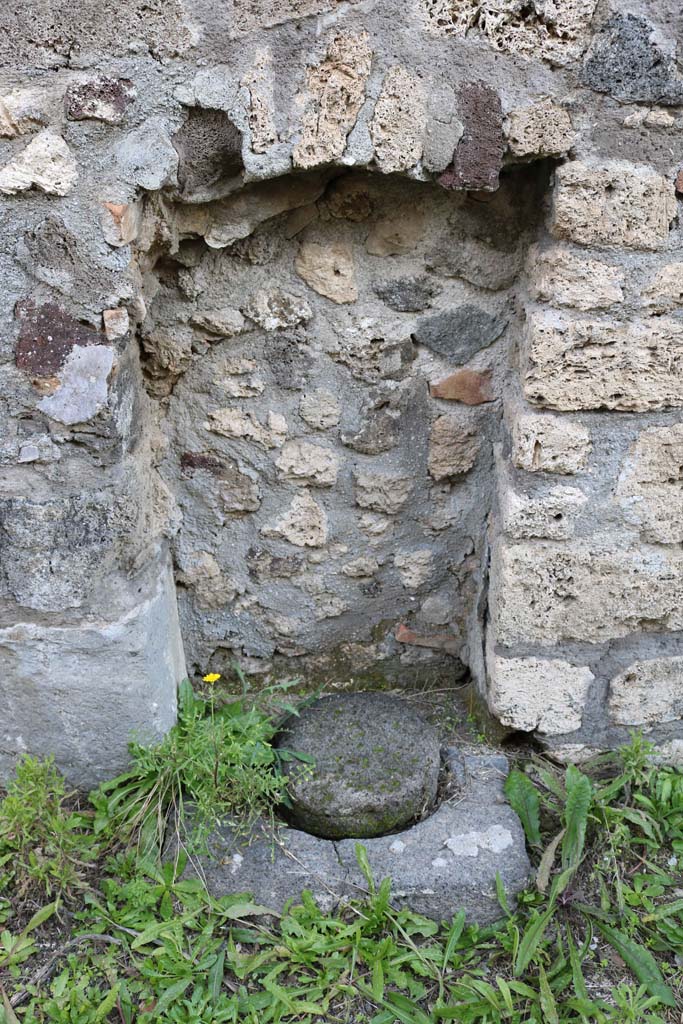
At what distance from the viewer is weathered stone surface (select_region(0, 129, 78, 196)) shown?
1671 millimetres

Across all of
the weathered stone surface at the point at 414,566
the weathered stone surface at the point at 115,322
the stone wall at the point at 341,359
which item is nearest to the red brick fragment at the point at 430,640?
the stone wall at the point at 341,359

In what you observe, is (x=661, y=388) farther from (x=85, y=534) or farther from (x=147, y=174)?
(x=85, y=534)

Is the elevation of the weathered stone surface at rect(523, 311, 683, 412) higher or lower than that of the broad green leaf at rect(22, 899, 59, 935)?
higher

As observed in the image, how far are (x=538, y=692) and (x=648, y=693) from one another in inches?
11.5

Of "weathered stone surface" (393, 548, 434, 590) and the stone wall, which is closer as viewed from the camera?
the stone wall

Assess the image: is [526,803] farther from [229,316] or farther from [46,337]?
[46,337]

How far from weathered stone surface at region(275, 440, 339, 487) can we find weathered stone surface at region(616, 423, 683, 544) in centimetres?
74

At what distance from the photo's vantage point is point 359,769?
209cm

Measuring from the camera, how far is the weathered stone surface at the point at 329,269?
80.7 inches

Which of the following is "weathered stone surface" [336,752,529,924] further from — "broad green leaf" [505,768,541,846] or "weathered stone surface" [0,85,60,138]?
"weathered stone surface" [0,85,60,138]

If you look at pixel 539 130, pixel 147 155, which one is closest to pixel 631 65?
pixel 539 130

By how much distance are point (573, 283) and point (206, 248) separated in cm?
88

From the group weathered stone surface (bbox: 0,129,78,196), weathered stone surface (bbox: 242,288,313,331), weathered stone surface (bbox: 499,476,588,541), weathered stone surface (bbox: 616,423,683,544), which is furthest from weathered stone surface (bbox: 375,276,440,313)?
weathered stone surface (bbox: 0,129,78,196)

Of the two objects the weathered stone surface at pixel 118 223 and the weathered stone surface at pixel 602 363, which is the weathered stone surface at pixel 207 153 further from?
the weathered stone surface at pixel 602 363
